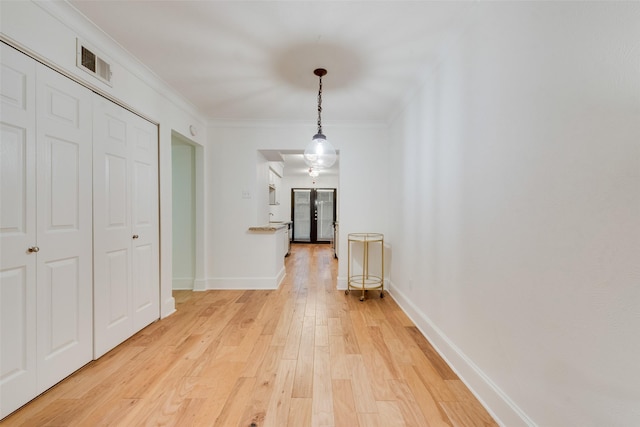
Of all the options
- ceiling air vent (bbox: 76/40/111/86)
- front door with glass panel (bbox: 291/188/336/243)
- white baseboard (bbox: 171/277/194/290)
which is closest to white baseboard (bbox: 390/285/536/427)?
white baseboard (bbox: 171/277/194/290)

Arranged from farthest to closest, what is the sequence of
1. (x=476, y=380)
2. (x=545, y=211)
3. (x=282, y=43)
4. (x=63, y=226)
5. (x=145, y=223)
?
(x=145, y=223), (x=282, y=43), (x=63, y=226), (x=476, y=380), (x=545, y=211)

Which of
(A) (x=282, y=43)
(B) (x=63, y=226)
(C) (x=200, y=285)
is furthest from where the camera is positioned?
(C) (x=200, y=285)

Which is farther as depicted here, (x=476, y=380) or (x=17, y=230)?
(x=476, y=380)

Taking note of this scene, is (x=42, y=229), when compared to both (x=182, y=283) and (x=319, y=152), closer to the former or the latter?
(x=319, y=152)

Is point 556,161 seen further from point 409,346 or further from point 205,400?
point 205,400

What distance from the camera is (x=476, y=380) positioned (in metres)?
1.70

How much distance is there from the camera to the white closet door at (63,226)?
1.72 meters

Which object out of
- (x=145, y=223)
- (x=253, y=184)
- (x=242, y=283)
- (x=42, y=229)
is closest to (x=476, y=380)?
(x=42, y=229)

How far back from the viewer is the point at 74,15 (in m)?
1.88

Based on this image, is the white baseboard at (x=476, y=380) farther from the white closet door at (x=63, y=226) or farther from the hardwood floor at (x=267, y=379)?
the white closet door at (x=63, y=226)

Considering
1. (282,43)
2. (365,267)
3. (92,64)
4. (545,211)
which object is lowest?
(365,267)

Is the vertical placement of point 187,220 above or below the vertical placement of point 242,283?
above

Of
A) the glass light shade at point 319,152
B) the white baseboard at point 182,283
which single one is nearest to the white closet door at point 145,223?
the white baseboard at point 182,283

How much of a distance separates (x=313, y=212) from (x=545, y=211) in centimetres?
846
